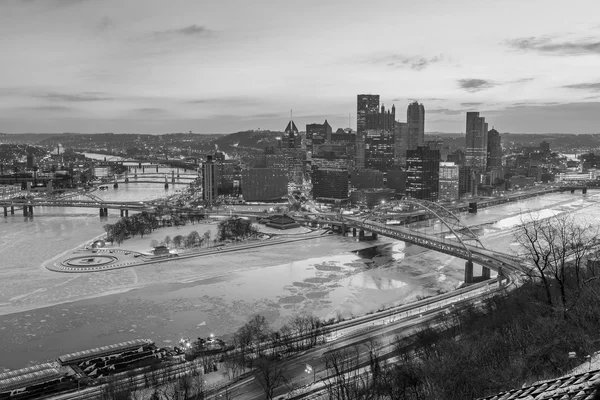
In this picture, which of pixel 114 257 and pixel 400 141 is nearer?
pixel 114 257

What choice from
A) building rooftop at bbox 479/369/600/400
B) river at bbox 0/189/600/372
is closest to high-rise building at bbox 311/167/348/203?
river at bbox 0/189/600/372

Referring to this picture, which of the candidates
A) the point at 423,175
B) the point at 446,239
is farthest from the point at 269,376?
the point at 423,175

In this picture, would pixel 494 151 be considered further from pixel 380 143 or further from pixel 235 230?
pixel 235 230

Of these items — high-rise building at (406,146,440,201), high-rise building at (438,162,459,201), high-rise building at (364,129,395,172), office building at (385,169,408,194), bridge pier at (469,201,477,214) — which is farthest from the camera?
high-rise building at (364,129,395,172)

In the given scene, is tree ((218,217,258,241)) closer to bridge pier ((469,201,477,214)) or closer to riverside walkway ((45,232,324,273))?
riverside walkway ((45,232,324,273))

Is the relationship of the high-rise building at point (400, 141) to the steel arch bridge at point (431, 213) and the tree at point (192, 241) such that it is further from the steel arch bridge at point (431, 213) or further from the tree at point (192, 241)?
the tree at point (192, 241)

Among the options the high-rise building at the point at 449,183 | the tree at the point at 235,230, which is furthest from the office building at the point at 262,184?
the tree at the point at 235,230
